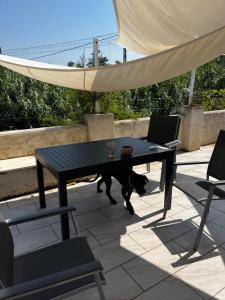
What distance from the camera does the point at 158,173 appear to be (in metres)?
4.88

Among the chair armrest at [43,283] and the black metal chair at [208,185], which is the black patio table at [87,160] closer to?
the black metal chair at [208,185]

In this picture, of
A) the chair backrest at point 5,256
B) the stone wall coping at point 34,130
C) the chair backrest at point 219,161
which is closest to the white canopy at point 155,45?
the stone wall coping at point 34,130

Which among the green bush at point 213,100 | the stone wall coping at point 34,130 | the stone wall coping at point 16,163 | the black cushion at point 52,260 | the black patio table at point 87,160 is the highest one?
the green bush at point 213,100

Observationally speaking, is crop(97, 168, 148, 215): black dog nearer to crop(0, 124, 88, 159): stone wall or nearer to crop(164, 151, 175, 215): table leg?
crop(164, 151, 175, 215): table leg

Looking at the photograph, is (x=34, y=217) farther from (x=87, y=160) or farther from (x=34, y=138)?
(x=34, y=138)

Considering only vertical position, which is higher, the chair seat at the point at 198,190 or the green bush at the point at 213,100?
the green bush at the point at 213,100

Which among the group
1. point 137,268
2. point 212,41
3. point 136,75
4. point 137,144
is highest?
point 212,41

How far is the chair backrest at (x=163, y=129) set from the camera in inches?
166

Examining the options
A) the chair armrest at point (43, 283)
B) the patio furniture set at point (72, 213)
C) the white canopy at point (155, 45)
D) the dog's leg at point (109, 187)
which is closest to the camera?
the chair armrest at point (43, 283)

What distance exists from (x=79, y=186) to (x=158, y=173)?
1.49 meters

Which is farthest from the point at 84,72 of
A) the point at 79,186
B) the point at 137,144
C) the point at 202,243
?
the point at 202,243

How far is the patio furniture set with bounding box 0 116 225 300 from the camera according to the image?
1428mm

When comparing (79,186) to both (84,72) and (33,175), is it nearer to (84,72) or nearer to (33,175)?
(33,175)

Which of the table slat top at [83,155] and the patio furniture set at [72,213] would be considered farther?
the table slat top at [83,155]
